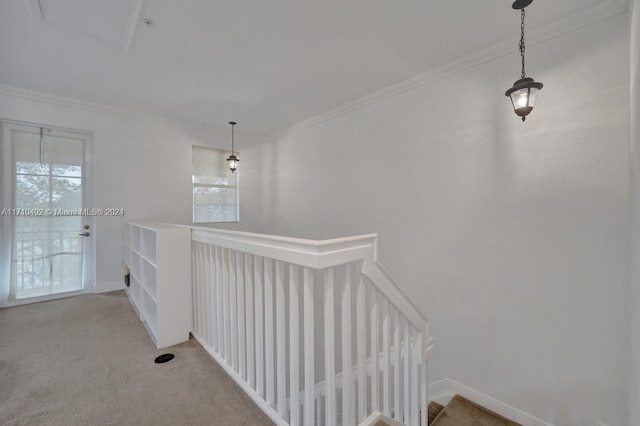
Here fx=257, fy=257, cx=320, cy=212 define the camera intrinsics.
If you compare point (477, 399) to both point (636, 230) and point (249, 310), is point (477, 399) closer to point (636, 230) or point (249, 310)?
point (636, 230)

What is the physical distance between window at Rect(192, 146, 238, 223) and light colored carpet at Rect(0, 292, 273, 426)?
236 centimetres

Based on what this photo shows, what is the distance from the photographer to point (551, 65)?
204 centimetres

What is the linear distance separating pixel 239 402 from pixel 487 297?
220 centimetres

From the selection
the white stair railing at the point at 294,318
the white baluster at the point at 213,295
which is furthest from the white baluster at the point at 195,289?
the white baluster at the point at 213,295

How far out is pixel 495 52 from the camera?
90.5 inches

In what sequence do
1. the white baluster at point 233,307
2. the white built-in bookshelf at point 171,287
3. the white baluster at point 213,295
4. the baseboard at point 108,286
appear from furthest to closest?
the baseboard at point 108,286 → the white built-in bookshelf at point 171,287 → the white baluster at point 213,295 → the white baluster at point 233,307

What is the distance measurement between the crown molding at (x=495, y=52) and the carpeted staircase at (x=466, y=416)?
3148 mm

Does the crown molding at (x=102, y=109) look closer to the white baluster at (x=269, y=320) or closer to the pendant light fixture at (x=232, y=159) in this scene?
the pendant light fixture at (x=232, y=159)

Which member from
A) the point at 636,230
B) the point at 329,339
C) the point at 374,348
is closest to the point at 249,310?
the point at 329,339

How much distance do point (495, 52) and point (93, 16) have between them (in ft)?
10.9

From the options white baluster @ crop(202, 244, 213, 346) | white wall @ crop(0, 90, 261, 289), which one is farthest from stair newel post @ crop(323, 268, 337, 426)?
white wall @ crop(0, 90, 261, 289)

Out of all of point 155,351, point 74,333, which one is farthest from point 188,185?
point 155,351

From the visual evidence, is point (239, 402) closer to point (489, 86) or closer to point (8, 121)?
point (489, 86)

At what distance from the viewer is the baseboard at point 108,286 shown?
352 centimetres
